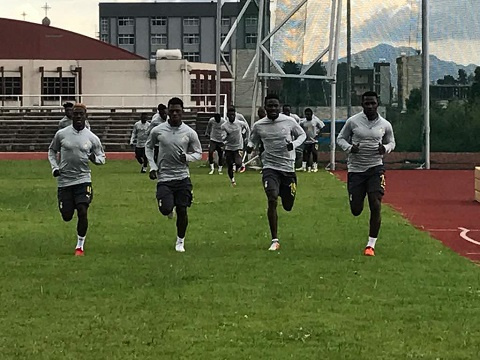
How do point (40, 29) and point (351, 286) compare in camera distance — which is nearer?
point (351, 286)

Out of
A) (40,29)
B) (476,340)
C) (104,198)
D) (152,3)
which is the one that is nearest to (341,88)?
(104,198)

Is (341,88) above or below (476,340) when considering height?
above

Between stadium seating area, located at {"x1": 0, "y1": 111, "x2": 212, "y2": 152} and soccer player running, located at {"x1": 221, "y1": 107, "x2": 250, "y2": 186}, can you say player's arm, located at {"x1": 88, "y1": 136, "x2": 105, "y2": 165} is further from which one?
stadium seating area, located at {"x1": 0, "y1": 111, "x2": 212, "y2": 152}

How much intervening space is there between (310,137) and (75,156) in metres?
18.9

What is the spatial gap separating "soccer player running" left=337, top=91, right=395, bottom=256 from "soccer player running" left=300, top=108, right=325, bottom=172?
1782 centimetres

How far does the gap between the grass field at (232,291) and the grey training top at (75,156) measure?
3.06 ft

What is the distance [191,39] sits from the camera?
115625 millimetres

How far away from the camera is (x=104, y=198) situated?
22125mm

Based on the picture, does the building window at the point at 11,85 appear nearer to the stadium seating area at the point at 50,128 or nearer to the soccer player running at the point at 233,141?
the stadium seating area at the point at 50,128

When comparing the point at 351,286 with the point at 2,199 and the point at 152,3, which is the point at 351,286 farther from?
the point at 152,3

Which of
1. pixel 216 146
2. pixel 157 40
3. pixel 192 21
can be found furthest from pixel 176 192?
pixel 157 40

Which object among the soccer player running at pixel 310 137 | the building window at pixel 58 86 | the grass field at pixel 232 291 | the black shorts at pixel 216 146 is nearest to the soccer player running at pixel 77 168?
the grass field at pixel 232 291

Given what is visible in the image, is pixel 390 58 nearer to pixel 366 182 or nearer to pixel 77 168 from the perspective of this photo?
pixel 366 182

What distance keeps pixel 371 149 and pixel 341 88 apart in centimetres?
2171
